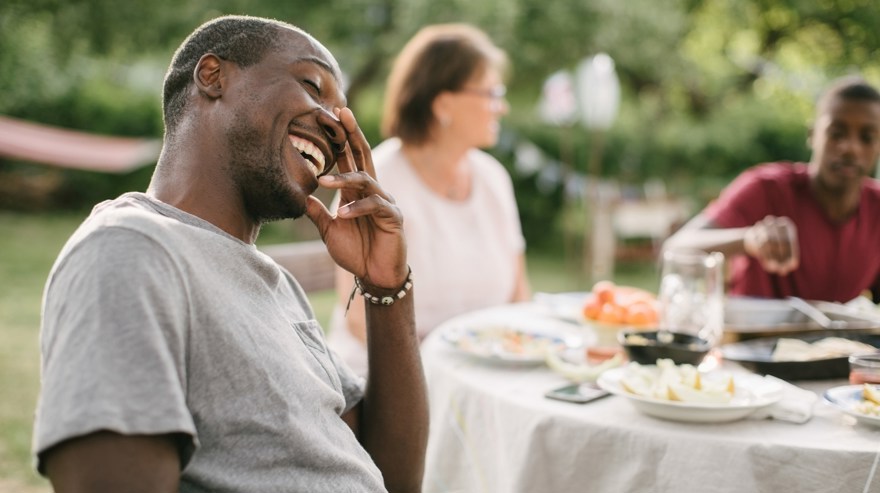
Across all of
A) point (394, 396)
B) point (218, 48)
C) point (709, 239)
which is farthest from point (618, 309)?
point (218, 48)

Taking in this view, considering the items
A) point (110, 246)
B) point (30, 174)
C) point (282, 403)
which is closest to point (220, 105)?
point (110, 246)

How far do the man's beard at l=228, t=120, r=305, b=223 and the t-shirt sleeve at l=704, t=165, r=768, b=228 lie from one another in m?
2.41

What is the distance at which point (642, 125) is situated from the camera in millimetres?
12664

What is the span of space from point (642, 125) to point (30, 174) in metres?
10.6

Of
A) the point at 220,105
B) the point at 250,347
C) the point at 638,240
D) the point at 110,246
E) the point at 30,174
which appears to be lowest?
the point at 638,240

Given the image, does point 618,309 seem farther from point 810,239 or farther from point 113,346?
point 113,346

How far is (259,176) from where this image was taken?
4.44ft

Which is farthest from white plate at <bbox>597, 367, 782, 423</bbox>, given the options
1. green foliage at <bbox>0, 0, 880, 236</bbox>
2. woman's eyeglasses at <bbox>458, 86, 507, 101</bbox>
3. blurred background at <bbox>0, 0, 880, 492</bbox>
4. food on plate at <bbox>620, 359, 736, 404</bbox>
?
green foliage at <bbox>0, 0, 880, 236</bbox>

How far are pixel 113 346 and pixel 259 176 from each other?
1.41 ft

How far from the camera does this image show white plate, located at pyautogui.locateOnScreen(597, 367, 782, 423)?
5.36ft

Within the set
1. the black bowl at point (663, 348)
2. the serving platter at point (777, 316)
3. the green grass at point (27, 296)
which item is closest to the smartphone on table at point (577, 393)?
the black bowl at point (663, 348)

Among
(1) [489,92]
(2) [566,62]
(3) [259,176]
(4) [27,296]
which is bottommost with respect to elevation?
(4) [27,296]

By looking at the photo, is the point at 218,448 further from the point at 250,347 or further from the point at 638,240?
the point at 638,240

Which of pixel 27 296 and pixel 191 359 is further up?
pixel 191 359
